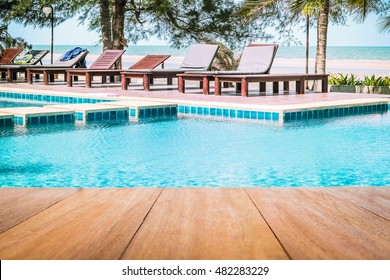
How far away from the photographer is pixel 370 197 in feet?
7.48

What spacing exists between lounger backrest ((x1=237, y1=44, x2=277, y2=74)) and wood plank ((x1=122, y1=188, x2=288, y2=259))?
32.3 ft

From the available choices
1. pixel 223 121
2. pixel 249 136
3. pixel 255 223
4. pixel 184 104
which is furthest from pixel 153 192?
pixel 184 104

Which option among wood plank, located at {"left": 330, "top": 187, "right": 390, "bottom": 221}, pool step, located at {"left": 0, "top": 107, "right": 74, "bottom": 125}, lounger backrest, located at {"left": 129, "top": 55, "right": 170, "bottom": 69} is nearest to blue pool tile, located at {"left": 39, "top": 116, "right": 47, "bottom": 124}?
pool step, located at {"left": 0, "top": 107, "right": 74, "bottom": 125}

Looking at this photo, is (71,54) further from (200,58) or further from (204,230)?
(204,230)

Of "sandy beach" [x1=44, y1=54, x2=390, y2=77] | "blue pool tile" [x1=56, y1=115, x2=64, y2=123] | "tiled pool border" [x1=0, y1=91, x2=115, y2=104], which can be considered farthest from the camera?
"sandy beach" [x1=44, y1=54, x2=390, y2=77]

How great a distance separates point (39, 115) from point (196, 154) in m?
2.77

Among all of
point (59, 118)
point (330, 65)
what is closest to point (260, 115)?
point (59, 118)

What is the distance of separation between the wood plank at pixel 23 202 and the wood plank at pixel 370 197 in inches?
41.6

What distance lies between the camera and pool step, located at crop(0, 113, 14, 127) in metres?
7.63

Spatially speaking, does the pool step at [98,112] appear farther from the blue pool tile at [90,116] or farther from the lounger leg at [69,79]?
the lounger leg at [69,79]

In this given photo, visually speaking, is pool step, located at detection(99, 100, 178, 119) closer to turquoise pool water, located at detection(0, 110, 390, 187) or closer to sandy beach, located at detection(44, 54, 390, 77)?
turquoise pool water, located at detection(0, 110, 390, 187)

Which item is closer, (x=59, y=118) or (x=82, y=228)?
(x=82, y=228)
